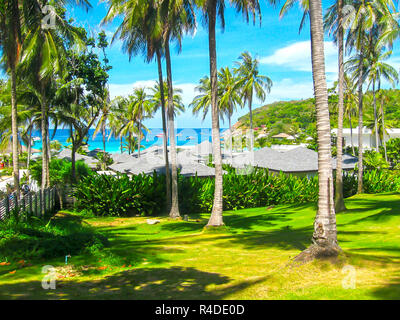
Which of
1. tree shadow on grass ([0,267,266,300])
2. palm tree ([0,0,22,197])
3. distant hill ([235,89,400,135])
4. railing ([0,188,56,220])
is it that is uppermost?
distant hill ([235,89,400,135])

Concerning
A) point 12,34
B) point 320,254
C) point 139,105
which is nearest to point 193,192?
point 12,34

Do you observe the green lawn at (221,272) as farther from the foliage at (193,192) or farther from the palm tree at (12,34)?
the foliage at (193,192)

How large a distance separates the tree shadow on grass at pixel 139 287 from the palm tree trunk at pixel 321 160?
1.75 metres

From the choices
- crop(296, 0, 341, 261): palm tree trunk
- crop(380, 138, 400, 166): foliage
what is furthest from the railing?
crop(380, 138, 400, 166): foliage

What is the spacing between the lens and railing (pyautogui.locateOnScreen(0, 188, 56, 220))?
14578 millimetres

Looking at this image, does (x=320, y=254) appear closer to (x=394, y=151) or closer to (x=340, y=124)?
(x=340, y=124)

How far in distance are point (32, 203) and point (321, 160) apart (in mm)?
14818

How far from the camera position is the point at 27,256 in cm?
912

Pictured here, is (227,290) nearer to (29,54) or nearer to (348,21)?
(29,54)

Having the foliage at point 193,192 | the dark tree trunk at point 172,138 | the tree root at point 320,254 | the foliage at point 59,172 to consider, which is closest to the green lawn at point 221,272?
the tree root at point 320,254

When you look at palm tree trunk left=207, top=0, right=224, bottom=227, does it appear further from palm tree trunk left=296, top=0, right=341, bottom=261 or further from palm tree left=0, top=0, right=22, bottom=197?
palm tree left=0, top=0, right=22, bottom=197

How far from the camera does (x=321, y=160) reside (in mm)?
8352

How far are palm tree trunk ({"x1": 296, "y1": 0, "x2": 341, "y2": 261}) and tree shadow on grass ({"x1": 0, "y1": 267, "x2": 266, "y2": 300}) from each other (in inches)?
69.1
